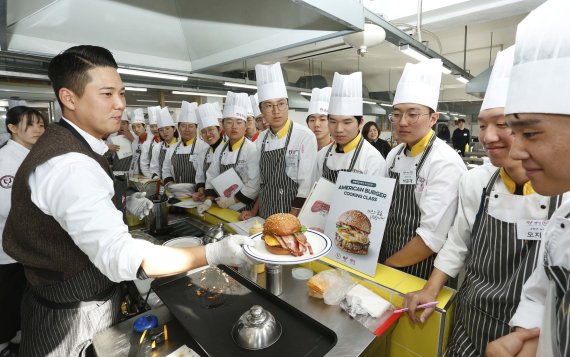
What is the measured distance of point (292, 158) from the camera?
267cm

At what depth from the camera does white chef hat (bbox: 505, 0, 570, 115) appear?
651 mm

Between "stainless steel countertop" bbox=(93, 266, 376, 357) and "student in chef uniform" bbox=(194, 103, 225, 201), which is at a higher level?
"student in chef uniform" bbox=(194, 103, 225, 201)

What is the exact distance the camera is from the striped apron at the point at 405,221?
70.7 inches

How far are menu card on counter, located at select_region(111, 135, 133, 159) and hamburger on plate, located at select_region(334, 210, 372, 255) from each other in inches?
239

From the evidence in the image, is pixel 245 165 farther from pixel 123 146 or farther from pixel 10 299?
pixel 123 146

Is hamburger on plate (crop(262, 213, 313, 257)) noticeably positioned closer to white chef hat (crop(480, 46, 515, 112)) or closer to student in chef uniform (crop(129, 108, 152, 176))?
white chef hat (crop(480, 46, 515, 112))

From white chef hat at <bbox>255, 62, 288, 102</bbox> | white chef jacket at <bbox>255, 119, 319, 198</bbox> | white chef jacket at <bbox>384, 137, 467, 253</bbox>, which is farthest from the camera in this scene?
white chef hat at <bbox>255, 62, 288, 102</bbox>

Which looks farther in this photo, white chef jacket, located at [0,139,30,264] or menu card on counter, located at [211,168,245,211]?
menu card on counter, located at [211,168,245,211]

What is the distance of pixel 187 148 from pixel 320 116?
2.19 m

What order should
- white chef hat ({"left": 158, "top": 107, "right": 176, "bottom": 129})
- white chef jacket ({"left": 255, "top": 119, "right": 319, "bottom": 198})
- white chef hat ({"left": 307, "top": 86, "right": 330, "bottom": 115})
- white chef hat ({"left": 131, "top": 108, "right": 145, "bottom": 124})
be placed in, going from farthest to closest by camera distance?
white chef hat ({"left": 131, "top": 108, "right": 145, "bottom": 124}), white chef hat ({"left": 158, "top": 107, "right": 176, "bottom": 129}), white chef hat ({"left": 307, "top": 86, "right": 330, "bottom": 115}), white chef jacket ({"left": 255, "top": 119, "right": 319, "bottom": 198})

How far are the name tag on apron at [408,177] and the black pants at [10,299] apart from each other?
3120 millimetres

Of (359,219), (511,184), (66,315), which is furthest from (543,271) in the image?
(66,315)

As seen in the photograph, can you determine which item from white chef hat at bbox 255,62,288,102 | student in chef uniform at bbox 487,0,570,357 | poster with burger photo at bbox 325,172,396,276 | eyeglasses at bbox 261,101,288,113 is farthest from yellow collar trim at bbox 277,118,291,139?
student in chef uniform at bbox 487,0,570,357

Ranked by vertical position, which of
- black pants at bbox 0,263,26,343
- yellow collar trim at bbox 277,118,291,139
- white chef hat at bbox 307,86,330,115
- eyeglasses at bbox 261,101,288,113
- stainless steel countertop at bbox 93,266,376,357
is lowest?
black pants at bbox 0,263,26,343
